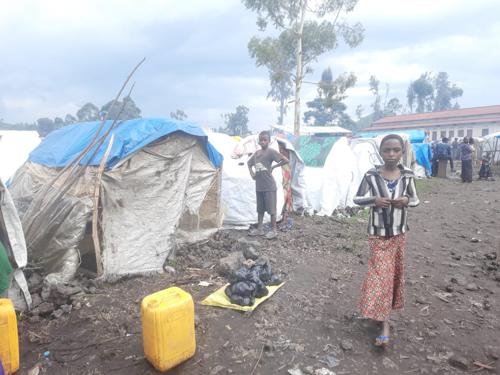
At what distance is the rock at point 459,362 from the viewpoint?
2.54 meters

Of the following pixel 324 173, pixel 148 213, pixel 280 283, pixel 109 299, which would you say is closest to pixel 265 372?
pixel 280 283

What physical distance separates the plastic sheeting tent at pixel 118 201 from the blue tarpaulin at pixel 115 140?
1cm

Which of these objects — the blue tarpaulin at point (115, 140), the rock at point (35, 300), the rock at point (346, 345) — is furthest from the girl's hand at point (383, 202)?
the rock at point (35, 300)

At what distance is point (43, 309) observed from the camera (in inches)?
130

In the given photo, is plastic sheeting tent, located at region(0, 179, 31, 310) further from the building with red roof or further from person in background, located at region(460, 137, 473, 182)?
the building with red roof

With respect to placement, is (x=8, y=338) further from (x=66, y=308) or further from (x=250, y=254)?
(x=250, y=254)

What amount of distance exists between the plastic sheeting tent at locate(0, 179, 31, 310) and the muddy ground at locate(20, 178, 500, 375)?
0.25 meters

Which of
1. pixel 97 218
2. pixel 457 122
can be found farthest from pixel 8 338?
pixel 457 122

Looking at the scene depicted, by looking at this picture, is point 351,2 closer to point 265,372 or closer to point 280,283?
point 280,283

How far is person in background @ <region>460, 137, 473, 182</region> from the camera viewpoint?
42.2ft

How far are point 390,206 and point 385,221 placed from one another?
125mm

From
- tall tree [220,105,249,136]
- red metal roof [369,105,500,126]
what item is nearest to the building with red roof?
red metal roof [369,105,500,126]

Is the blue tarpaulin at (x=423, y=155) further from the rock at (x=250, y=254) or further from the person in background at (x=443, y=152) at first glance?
the rock at (x=250, y=254)

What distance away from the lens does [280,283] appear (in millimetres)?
3924
